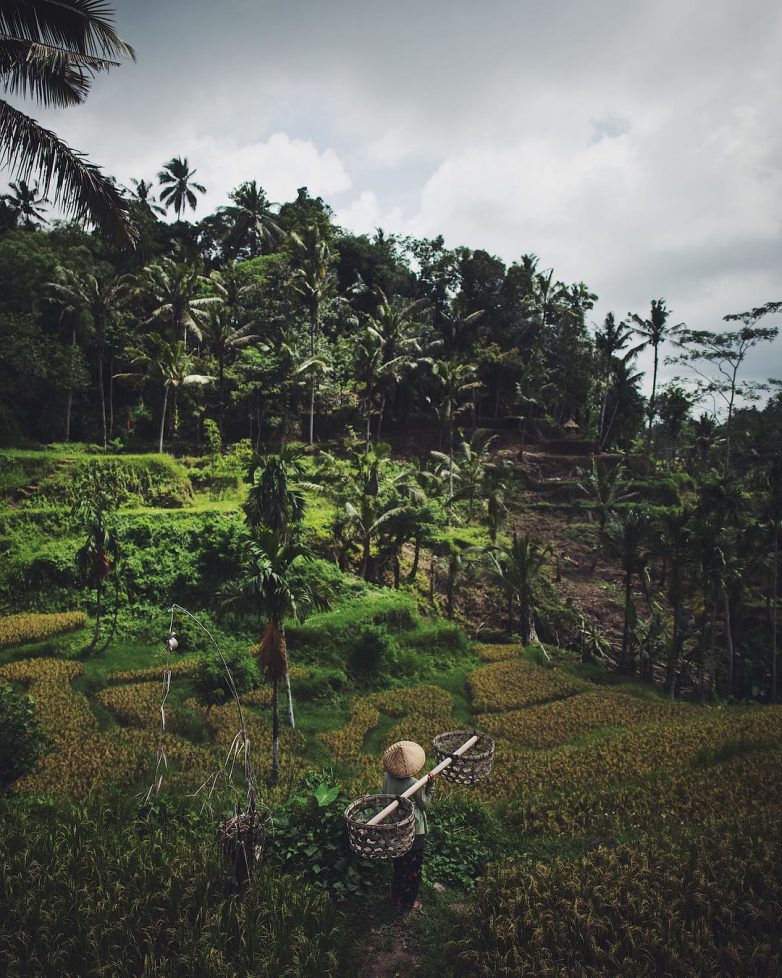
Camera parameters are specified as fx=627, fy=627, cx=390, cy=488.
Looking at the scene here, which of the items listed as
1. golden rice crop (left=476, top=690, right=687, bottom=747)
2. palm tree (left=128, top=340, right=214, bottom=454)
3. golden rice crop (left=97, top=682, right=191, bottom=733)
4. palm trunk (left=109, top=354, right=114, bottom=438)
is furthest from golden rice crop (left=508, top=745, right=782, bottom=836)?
palm trunk (left=109, top=354, right=114, bottom=438)

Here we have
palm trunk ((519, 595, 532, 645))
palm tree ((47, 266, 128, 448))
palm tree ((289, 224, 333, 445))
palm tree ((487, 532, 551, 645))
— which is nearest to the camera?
palm tree ((487, 532, 551, 645))

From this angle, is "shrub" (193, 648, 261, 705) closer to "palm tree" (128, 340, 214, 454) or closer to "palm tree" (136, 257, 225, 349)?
"palm tree" (128, 340, 214, 454)

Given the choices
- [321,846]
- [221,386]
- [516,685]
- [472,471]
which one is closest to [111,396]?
[221,386]

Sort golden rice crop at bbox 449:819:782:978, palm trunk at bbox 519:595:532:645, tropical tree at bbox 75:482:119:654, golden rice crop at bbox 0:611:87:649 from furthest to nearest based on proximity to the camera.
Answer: palm trunk at bbox 519:595:532:645, tropical tree at bbox 75:482:119:654, golden rice crop at bbox 0:611:87:649, golden rice crop at bbox 449:819:782:978

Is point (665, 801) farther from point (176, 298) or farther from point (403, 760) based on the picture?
point (176, 298)

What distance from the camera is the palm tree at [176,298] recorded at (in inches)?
1267

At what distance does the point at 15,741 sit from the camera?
9.84 m

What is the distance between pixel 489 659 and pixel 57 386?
23877 millimetres

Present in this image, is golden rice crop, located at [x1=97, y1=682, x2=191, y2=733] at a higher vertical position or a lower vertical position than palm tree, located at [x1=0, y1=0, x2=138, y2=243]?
lower

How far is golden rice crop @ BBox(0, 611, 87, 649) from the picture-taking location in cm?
1737

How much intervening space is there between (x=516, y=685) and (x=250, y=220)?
133 feet

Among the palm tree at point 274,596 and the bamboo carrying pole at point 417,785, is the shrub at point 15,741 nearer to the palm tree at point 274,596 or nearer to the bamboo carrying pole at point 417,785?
the palm tree at point 274,596

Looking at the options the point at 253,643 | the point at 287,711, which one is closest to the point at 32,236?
the point at 253,643

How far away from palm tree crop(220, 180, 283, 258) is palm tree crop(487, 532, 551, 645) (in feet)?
109
